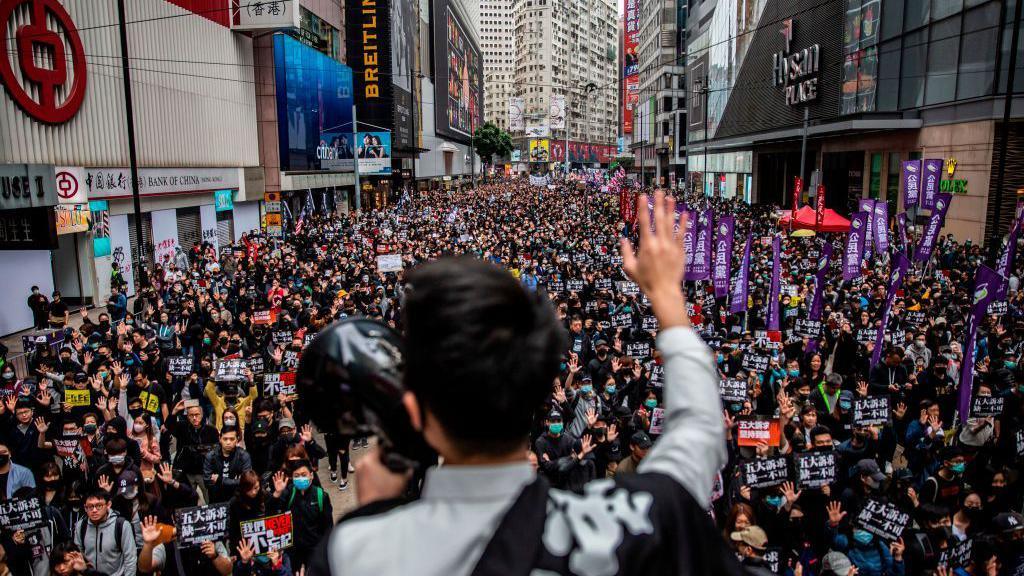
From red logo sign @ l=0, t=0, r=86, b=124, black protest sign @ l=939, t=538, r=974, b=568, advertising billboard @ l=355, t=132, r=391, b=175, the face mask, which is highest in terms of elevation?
red logo sign @ l=0, t=0, r=86, b=124

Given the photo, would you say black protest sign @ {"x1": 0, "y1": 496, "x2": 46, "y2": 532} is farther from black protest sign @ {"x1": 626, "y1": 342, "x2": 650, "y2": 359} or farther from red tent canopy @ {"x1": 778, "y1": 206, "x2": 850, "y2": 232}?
red tent canopy @ {"x1": 778, "y1": 206, "x2": 850, "y2": 232}

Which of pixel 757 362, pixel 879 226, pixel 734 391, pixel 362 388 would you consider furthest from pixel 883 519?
pixel 879 226

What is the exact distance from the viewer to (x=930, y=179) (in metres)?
20.0

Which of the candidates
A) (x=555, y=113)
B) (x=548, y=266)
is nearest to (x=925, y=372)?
(x=548, y=266)

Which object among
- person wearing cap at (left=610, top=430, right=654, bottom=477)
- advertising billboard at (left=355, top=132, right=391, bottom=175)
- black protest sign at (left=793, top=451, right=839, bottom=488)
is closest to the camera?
black protest sign at (left=793, top=451, right=839, bottom=488)

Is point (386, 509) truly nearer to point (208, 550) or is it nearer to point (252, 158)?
→ point (208, 550)

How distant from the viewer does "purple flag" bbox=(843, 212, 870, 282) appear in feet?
54.2

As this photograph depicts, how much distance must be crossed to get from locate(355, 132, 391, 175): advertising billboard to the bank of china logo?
3498 centimetres

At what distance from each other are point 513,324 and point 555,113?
449 feet

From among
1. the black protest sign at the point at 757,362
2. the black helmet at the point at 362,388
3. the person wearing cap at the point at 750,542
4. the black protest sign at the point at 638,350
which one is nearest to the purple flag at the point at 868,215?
the black protest sign at the point at 757,362

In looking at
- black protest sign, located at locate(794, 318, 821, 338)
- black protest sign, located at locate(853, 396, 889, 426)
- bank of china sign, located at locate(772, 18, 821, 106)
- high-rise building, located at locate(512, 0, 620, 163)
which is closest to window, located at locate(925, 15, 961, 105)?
bank of china sign, located at locate(772, 18, 821, 106)

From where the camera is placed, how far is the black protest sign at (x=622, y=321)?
45.3 feet

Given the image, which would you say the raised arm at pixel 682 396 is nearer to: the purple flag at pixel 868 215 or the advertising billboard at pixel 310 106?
the purple flag at pixel 868 215

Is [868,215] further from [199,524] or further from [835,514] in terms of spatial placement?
[199,524]
